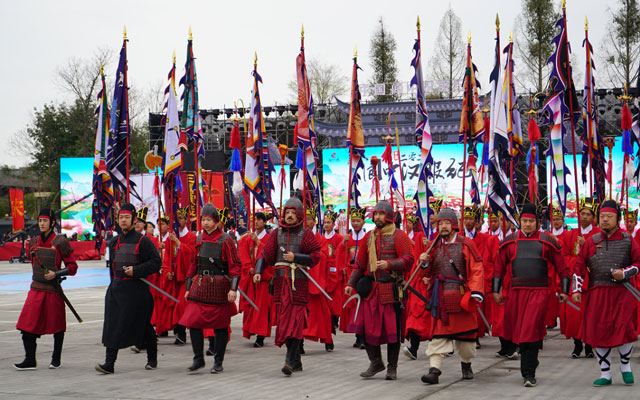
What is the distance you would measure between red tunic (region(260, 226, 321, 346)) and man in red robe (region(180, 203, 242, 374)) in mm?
453

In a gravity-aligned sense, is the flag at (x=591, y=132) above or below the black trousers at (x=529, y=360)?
above

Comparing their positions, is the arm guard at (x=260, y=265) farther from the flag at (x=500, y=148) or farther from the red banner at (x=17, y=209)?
the red banner at (x=17, y=209)

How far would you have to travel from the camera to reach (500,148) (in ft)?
33.2

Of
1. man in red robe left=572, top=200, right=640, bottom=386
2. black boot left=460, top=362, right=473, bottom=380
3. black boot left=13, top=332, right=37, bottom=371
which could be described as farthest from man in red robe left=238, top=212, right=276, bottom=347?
man in red robe left=572, top=200, right=640, bottom=386

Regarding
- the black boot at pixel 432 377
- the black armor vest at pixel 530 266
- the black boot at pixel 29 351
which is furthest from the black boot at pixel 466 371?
the black boot at pixel 29 351

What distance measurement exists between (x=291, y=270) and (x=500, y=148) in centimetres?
332

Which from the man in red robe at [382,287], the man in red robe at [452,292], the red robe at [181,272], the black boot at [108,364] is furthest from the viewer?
the red robe at [181,272]

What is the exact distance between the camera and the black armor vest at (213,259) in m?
8.73

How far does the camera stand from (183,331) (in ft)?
36.7

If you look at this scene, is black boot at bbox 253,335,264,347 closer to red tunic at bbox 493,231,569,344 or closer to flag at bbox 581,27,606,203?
red tunic at bbox 493,231,569,344

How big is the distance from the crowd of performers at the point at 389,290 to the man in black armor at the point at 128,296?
1cm

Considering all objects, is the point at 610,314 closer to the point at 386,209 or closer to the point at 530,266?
the point at 530,266

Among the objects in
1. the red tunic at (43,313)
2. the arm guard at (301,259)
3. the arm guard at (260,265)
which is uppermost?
the arm guard at (301,259)

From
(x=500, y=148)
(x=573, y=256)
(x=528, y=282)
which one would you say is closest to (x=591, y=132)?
(x=573, y=256)
